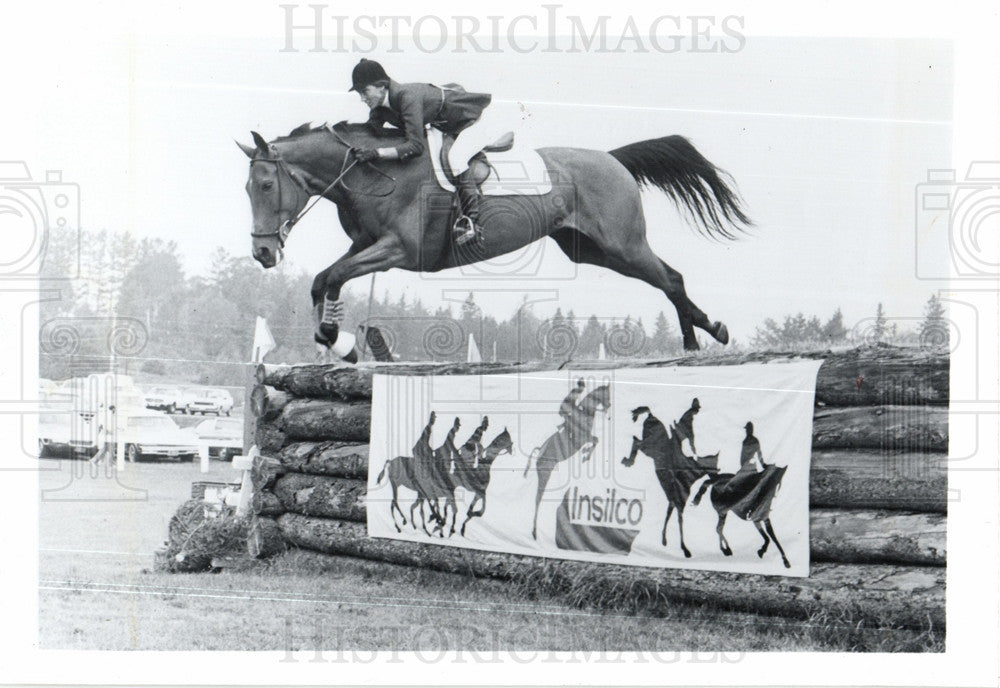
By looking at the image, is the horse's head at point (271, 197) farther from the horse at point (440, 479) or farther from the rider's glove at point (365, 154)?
the horse at point (440, 479)

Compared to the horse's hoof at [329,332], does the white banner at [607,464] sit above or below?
below

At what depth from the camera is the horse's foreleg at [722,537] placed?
5055 millimetres

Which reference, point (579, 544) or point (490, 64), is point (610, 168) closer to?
point (490, 64)

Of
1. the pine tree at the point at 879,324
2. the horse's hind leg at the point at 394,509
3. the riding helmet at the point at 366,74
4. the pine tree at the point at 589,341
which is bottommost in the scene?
the horse's hind leg at the point at 394,509

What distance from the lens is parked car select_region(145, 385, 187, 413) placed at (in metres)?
5.81

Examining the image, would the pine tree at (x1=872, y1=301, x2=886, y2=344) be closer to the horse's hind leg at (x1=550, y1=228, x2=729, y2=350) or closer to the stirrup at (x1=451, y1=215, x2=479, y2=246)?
the horse's hind leg at (x1=550, y1=228, x2=729, y2=350)

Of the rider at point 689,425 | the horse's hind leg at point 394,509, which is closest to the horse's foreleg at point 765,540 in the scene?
the rider at point 689,425

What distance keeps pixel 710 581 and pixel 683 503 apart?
0.39 meters

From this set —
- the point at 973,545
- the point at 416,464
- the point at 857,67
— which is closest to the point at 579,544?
the point at 416,464

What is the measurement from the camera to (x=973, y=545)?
194 inches

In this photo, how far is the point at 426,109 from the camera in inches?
219

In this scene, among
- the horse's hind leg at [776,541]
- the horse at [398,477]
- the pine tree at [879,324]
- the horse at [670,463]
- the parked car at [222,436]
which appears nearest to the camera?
the horse's hind leg at [776,541]

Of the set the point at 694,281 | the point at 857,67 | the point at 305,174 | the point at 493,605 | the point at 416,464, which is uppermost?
the point at 857,67

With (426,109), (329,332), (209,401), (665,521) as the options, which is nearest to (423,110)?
(426,109)
